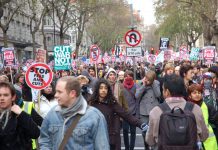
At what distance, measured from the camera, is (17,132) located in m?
4.54

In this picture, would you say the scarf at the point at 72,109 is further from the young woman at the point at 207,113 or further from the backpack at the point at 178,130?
the young woman at the point at 207,113

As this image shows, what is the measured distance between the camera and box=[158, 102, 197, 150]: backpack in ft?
15.6

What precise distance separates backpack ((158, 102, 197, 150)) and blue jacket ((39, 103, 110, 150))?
29.7 inches

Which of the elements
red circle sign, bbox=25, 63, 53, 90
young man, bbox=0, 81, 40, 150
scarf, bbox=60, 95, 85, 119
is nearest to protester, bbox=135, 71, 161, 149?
red circle sign, bbox=25, 63, 53, 90

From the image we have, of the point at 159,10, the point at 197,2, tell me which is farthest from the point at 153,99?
the point at 159,10

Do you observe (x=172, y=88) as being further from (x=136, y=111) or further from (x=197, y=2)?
(x=197, y=2)

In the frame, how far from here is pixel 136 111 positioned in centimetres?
989

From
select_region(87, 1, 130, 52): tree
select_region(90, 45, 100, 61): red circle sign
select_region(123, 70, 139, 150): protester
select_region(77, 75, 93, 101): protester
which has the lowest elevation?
select_region(123, 70, 139, 150): protester

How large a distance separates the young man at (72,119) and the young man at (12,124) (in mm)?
246

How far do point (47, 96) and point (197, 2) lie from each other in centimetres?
2594

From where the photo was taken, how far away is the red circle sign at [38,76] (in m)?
8.56

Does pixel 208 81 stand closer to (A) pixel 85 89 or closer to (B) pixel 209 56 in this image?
(A) pixel 85 89

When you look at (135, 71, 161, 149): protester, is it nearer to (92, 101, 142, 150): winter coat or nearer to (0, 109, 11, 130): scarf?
(92, 101, 142, 150): winter coat

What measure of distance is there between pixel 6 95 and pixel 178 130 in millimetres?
1679
